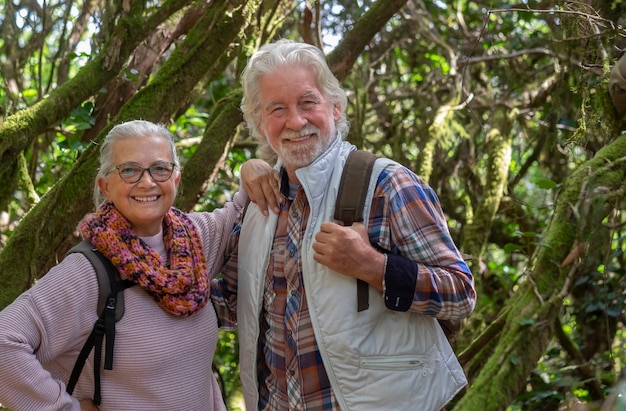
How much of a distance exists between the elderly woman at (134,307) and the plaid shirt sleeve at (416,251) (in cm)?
51

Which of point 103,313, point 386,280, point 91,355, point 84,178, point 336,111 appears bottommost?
point 91,355

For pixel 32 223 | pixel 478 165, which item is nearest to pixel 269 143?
pixel 32 223

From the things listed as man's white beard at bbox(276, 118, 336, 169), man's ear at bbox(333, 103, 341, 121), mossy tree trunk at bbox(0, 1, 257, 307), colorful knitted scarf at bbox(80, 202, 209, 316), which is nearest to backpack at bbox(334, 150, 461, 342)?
man's white beard at bbox(276, 118, 336, 169)

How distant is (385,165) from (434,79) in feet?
13.4

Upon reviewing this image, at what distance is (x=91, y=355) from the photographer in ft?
7.55

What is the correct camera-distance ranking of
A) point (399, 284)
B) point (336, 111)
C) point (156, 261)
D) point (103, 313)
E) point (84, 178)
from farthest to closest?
point (84, 178) < point (336, 111) < point (156, 261) < point (103, 313) < point (399, 284)

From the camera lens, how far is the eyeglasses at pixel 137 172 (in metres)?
2.48

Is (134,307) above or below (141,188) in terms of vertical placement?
below

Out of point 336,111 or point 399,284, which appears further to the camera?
point 336,111

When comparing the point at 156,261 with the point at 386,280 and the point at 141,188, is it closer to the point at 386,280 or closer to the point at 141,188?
the point at 141,188

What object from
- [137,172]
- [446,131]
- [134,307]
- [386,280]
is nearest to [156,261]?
[134,307]

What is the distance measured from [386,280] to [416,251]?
0.16 metres

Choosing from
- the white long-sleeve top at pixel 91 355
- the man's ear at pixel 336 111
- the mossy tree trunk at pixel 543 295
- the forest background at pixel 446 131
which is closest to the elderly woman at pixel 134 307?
the white long-sleeve top at pixel 91 355

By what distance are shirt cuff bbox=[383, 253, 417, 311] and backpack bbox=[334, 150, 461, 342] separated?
0.09 m
